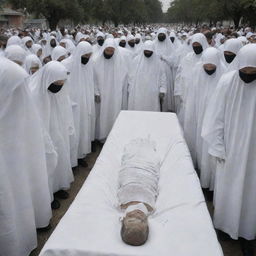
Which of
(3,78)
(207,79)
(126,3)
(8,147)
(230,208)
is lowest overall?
(230,208)

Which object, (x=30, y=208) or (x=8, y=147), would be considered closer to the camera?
(x=8, y=147)

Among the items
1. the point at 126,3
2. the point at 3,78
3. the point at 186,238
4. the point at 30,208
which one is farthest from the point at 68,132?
the point at 126,3

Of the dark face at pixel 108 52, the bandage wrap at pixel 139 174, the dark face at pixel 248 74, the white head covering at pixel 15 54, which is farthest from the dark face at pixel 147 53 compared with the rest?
the dark face at pixel 248 74

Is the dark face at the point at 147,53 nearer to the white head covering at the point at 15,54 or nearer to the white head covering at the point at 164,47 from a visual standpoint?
the white head covering at the point at 164,47

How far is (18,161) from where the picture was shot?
3078mm

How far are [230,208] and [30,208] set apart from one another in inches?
81.9

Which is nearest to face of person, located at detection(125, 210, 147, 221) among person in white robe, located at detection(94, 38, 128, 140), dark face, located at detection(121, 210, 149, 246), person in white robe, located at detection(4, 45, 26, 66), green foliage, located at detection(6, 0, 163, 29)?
dark face, located at detection(121, 210, 149, 246)

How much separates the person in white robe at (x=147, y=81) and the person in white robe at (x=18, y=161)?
379 centimetres

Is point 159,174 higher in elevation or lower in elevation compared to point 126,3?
lower

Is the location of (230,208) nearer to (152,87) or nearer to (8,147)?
(8,147)

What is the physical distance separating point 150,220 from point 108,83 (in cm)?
411

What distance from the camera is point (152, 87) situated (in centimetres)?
684

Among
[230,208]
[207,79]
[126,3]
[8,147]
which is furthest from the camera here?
[126,3]

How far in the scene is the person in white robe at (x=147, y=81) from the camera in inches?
267
